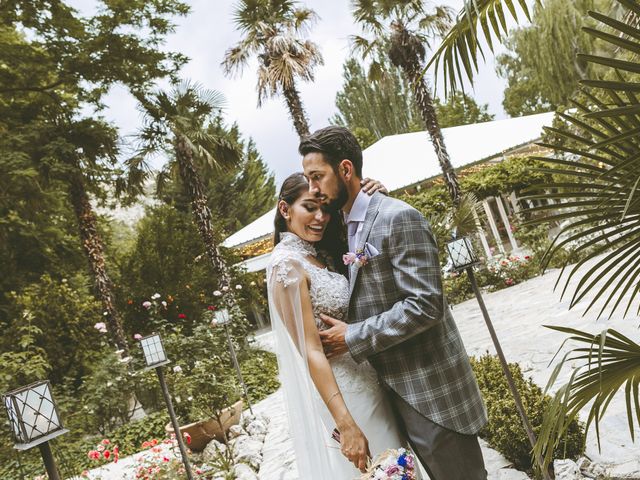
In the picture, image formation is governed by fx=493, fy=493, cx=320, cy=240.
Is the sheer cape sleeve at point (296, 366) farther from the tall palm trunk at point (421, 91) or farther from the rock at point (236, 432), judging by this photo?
the tall palm trunk at point (421, 91)

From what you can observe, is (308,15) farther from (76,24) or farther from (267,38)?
(76,24)

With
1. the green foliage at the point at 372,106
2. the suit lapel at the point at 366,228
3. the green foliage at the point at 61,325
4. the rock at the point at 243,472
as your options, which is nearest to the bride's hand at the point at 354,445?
the suit lapel at the point at 366,228

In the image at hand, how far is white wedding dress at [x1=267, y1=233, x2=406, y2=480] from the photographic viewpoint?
2.08m

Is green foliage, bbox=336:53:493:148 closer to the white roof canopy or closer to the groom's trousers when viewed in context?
the white roof canopy

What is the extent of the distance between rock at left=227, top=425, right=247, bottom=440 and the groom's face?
558 centimetres

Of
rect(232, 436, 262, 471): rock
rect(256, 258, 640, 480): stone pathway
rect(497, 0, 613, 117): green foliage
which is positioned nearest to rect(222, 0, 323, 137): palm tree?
rect(256, 258, 640, 480): stone pathway

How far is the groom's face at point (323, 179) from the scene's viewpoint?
207 cm

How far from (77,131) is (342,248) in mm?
10469

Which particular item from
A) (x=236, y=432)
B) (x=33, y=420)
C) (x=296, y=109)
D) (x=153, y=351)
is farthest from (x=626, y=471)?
(x=296, y=109)

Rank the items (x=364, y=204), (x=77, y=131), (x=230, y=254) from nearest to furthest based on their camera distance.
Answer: (x=364, y=204)
(x=77, y=131)
(x=230, y=254)

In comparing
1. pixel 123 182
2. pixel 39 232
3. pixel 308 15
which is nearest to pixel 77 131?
pixel 123 182

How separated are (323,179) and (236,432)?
5.70 metres

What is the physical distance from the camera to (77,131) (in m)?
11.0

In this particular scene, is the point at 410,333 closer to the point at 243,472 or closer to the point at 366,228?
the point at 366,228
